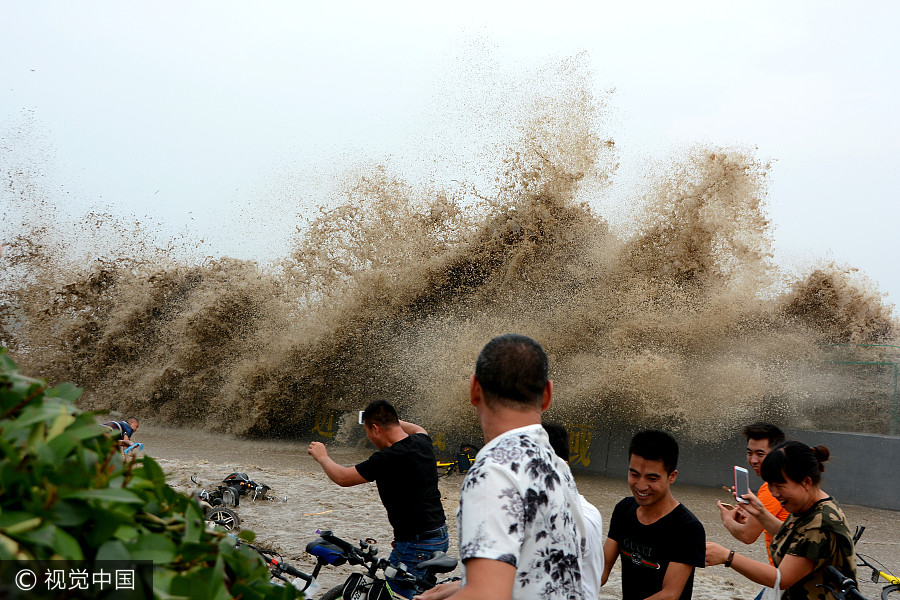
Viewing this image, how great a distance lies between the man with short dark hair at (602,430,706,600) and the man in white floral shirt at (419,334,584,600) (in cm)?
113

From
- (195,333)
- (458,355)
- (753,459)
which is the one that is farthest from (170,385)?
(753,459)

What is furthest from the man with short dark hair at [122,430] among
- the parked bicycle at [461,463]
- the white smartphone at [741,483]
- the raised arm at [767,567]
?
the parked bicycle at [461,463]

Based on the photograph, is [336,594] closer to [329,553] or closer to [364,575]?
[364,575]

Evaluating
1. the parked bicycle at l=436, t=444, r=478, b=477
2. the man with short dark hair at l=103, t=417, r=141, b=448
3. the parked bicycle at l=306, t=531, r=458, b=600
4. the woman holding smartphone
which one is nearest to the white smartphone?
the woman holding smartphone

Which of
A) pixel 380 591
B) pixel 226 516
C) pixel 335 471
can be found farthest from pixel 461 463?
pixel 380 591

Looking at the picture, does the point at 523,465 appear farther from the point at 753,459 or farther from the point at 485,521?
the point at 753,459

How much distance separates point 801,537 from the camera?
3041mm

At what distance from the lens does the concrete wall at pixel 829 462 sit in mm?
12398

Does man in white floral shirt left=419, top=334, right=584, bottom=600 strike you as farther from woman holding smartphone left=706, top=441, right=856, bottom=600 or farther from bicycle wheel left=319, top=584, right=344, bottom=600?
bicycle wheel left=319, top=584, right=344, bottom=600

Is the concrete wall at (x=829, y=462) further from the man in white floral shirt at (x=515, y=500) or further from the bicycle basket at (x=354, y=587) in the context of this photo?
the man in white floral shirt at (x=515, y=500)

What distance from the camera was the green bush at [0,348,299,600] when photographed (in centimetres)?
92

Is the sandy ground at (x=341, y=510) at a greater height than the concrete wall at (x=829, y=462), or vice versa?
the concrete wall at (x=829, y=462)

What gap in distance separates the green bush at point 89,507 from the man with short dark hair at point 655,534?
2283 mm

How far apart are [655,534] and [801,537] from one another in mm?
668
